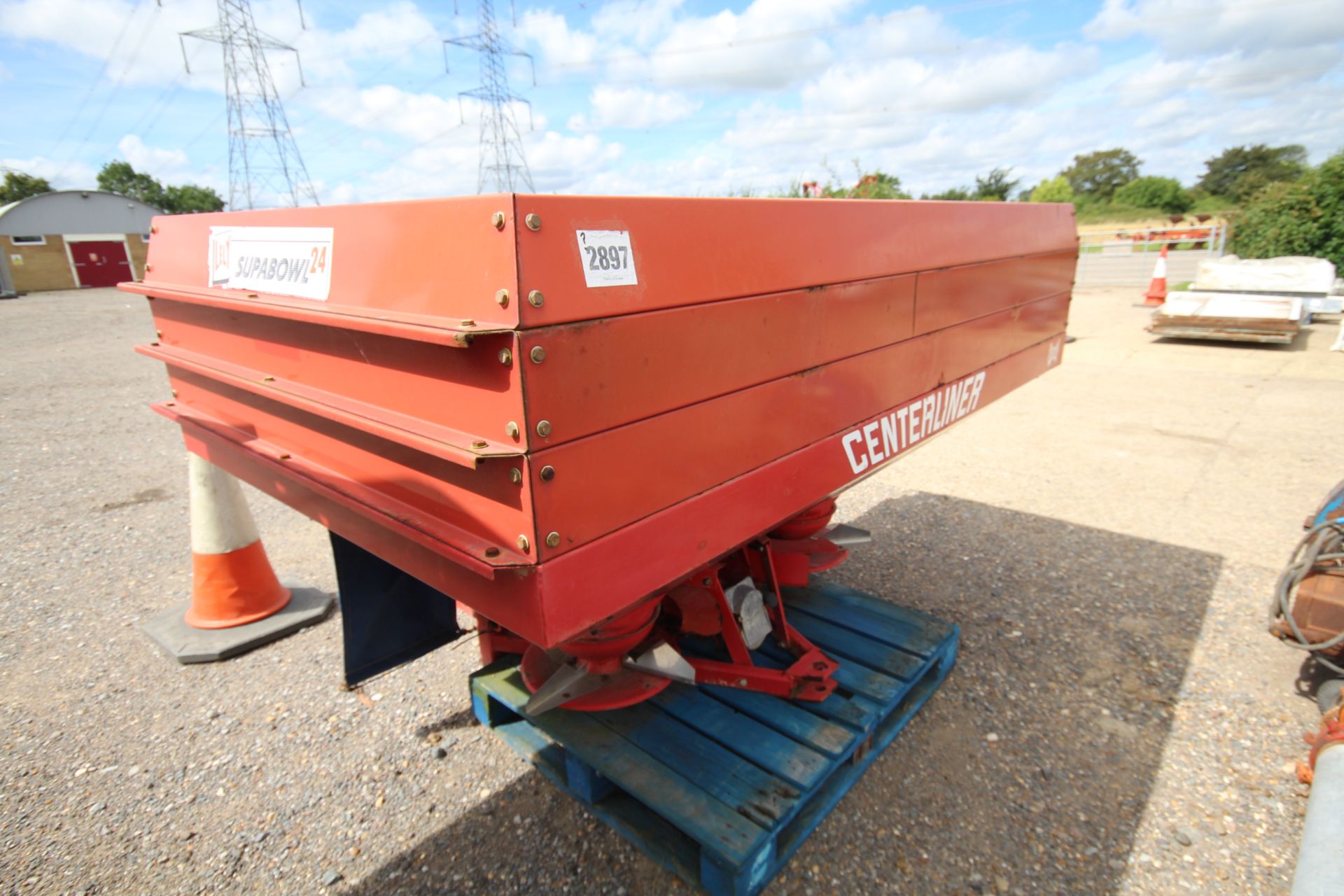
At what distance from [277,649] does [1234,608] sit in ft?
15.9

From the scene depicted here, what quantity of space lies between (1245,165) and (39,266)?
60720 millimetres

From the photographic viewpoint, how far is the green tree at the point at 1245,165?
37.3 metres

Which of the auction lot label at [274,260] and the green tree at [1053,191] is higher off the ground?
the green tree at [1053,191]

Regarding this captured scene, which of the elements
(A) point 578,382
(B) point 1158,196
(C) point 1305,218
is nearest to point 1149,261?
(C) point 1305,218

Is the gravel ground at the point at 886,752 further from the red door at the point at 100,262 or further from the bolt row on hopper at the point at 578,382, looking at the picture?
the red door at the point at 100,262

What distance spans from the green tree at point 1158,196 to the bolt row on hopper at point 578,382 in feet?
144

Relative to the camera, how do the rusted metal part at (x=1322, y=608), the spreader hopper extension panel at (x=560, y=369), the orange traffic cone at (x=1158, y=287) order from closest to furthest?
1. the spreader hopper extension panel at (x=560, y=369)
2. the rusted metal part at (x=1322, y=608)
3. the orange traffic cone at (x=1158, y=287)

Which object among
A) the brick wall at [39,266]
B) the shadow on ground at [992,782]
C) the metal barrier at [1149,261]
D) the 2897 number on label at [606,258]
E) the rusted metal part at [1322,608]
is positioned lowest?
the shadow on ground at [992,782]

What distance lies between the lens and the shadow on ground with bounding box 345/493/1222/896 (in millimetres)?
2084

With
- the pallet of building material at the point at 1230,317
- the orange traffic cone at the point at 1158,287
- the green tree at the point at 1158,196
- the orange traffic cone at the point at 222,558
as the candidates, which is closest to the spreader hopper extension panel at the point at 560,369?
the orange traffic cone at the point at 222,558

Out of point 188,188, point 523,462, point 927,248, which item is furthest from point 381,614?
point 188,188

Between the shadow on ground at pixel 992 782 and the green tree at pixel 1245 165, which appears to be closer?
the shadow on ground at pixel 992 782

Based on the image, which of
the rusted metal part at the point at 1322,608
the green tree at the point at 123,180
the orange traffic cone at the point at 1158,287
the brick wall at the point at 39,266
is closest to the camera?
the rusted metal part at the point at 1322,608

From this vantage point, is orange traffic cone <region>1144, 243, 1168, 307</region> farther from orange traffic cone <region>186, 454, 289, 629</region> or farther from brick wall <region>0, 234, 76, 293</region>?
brick wall <region>0, 234, 76, 293</region>
